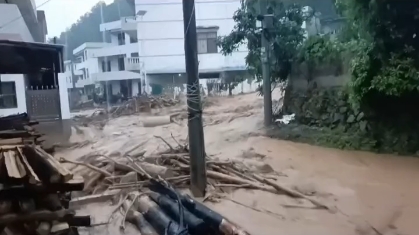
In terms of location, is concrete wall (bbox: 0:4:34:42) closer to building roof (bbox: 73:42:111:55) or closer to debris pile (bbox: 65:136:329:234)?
building roof (bbox: 73:42:111:55)

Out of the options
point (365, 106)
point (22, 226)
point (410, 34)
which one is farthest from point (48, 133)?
point (410, 34)

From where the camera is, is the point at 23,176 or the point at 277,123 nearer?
the point at 23,176

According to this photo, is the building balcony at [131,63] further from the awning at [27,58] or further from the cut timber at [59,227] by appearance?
the cut timber at [59,227]

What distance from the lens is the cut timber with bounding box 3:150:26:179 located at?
5.57 feet

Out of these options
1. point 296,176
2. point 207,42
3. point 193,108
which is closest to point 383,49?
point 296,176

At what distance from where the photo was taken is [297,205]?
7.15ft

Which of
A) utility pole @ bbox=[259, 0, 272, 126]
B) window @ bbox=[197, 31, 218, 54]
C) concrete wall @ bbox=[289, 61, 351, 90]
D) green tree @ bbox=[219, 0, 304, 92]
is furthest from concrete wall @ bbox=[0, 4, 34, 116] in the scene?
concrete wall @ bbox=[289, 61, 351, 90]

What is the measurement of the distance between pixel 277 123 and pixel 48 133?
1.14 metres

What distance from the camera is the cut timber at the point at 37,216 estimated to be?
1.77m

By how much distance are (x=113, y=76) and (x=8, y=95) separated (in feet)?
1.52

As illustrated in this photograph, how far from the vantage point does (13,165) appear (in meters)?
1.75

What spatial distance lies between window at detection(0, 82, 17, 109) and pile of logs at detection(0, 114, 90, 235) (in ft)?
0.53

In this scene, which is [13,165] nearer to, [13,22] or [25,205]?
[25,205]

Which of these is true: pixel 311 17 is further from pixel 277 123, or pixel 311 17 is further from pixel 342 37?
pixel 277 123
